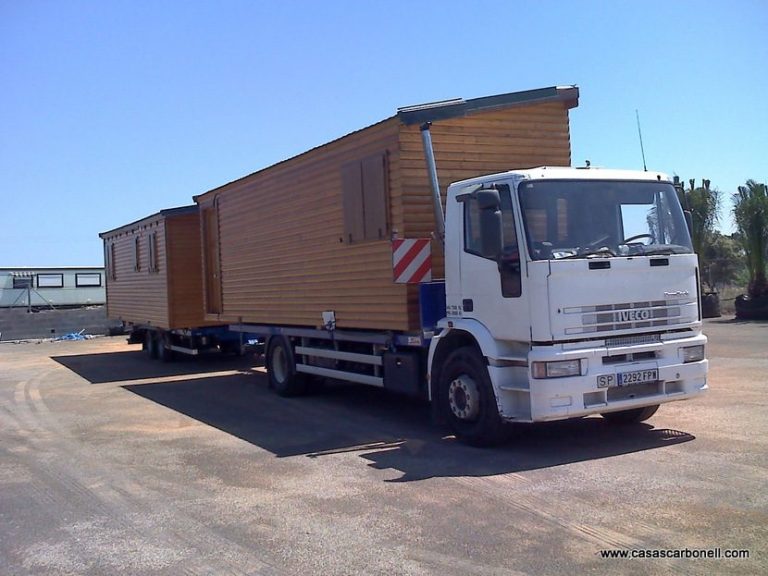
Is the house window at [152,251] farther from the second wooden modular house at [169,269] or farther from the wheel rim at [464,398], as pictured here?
the wheel rim at [464,398]

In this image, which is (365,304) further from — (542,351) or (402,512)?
(402,512)

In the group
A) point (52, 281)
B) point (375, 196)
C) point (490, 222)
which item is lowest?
point (490, 222)

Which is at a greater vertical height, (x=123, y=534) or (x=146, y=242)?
(x=146, y=242)

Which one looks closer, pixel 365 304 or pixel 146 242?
pixel 365 304

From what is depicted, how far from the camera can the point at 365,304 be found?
32.0ft

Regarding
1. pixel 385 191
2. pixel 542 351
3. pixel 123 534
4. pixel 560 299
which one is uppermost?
pixel 385 191

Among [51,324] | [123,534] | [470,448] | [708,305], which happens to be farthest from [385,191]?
[51,324]

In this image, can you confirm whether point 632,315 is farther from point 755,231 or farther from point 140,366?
point 755,231

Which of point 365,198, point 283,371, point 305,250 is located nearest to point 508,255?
point 365,198

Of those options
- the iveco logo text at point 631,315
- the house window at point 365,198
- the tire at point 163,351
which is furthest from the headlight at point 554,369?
the tire at point 163,351

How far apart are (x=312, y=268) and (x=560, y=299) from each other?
15.6 ft

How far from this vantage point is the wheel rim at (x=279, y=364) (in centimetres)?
1253

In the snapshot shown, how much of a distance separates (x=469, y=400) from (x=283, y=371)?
5.32m

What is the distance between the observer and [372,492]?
6.55 metres
